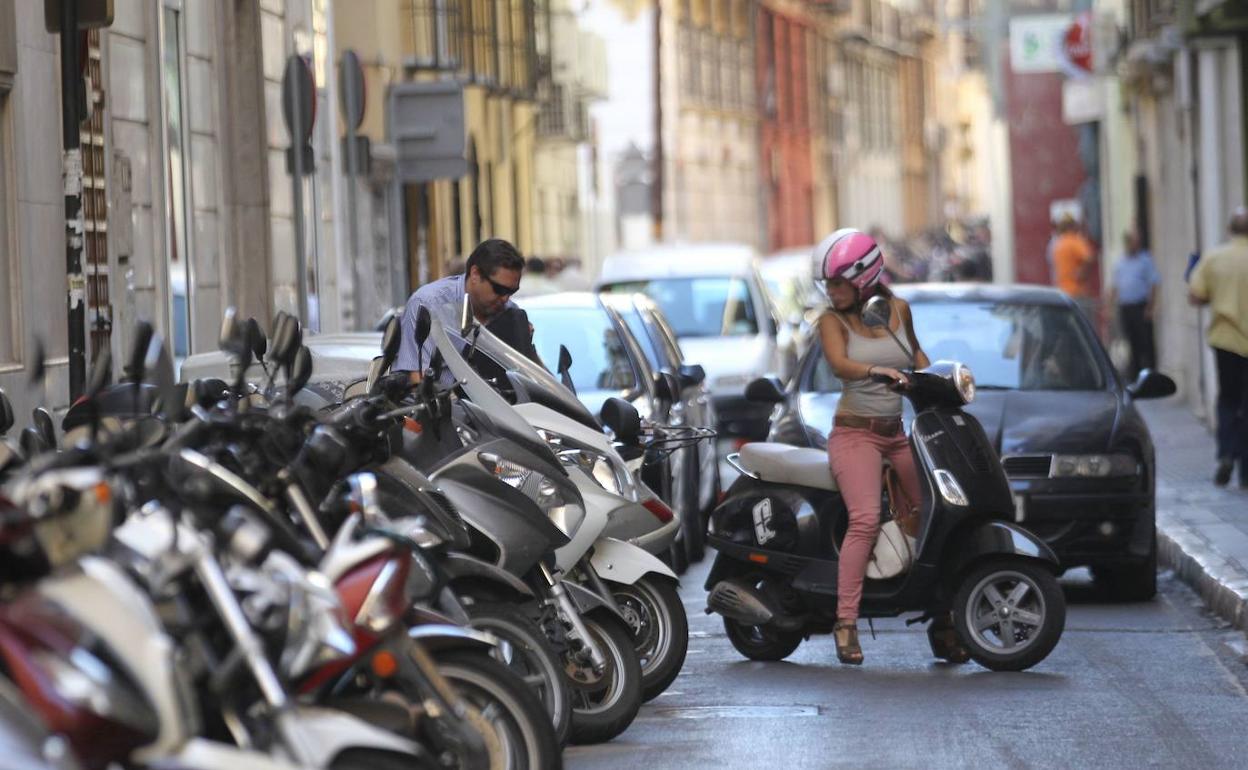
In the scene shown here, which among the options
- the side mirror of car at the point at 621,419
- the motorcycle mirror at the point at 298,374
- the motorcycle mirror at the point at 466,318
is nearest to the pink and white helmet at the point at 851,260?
the side mirror of car at the point at 621,419

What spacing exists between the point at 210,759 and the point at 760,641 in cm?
631

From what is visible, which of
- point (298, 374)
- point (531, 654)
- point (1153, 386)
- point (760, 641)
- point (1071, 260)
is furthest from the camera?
point (1071, 260)

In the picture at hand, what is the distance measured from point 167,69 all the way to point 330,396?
9.91 metres

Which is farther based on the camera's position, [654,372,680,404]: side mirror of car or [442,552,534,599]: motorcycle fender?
[654,372,680,404]: side mirror of car

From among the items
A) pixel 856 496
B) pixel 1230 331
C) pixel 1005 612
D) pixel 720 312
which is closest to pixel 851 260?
pixel 856 496

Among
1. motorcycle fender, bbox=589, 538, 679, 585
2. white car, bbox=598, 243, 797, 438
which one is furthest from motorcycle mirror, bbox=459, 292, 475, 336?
white car, bbox=598, 243, 797, 438

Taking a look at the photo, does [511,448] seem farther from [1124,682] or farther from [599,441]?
[1124,682]

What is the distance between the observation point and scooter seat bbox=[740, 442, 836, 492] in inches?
425

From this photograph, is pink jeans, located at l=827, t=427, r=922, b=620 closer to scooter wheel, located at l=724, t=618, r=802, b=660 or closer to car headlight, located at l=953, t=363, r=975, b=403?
car headlight, located at l=953, t=363, r=975, b=403

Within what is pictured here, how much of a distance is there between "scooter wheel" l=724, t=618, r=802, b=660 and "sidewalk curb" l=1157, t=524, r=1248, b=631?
6.92ft

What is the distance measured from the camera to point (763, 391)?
489 inches

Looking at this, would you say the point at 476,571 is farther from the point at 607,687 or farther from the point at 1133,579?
the point at 1133,579

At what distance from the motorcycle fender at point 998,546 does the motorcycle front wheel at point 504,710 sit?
405 centimetres

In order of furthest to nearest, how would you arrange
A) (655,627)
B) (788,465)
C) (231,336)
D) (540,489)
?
(788,465), (655,627), (540,489), (231,336)
